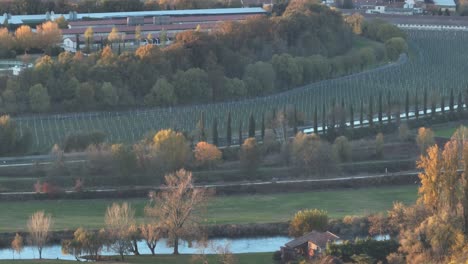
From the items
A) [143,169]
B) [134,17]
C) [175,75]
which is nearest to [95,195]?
[143,169]

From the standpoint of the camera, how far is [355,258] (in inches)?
684

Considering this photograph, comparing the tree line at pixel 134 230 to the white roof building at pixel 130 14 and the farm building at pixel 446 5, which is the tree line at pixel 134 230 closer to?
the white roof building at pixel 130 14

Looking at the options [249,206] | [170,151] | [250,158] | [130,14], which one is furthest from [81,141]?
[130,14]

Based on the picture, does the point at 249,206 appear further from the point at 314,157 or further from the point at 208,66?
the point at 208,66

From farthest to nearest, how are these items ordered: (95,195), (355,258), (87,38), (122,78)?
(87,38) → (122,78) → (95,195) → (355,258)

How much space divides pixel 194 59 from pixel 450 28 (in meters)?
14.1

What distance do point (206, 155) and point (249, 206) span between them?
225cm

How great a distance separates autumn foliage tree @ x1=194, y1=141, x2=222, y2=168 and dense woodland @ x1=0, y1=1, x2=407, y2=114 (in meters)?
5.42

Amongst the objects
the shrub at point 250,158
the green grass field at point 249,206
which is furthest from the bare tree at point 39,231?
the shrub at point 250,158

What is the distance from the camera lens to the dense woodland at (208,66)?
28.4 meters

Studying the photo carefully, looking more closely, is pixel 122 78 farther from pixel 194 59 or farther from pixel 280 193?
pixel 280 193

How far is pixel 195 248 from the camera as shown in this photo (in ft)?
61.3

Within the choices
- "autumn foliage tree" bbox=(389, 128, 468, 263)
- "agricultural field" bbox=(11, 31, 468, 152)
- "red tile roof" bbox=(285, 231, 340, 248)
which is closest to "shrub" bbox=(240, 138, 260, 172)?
"agricultural field" bbox=(11, 31, 468, 152)

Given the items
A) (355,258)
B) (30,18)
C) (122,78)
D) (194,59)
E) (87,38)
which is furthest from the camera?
(30,18)
